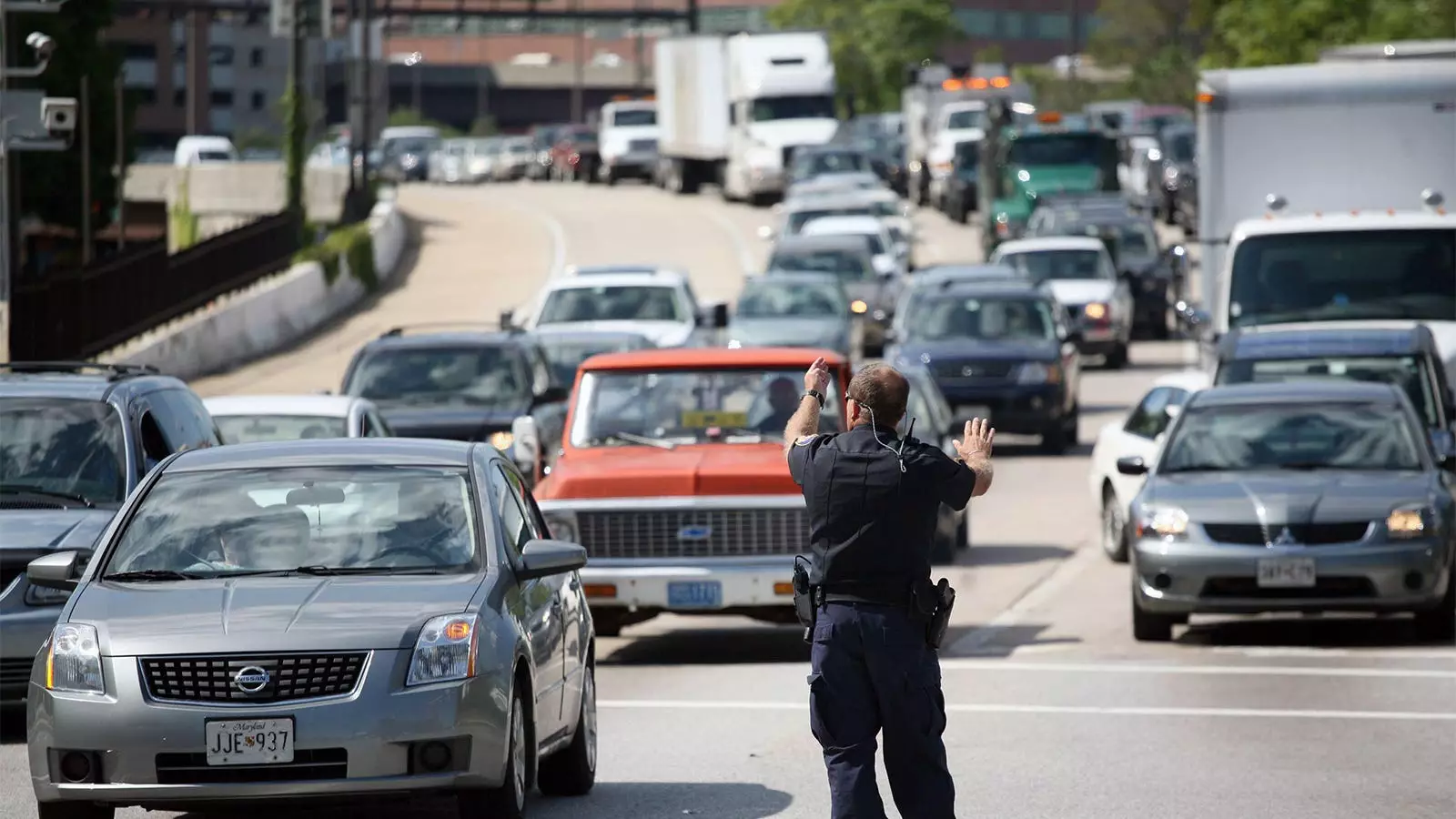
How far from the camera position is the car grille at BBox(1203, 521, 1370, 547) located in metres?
15.8

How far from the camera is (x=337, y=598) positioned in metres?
9.25

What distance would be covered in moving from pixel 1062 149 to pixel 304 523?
152ft

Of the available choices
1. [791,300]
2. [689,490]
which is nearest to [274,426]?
[689,490]

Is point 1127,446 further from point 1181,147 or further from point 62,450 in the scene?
point 1181,147

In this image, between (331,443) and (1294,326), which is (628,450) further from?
(1294,326)

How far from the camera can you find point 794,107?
2576 inches

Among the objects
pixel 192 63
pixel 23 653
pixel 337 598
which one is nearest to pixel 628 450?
pixel 23 653

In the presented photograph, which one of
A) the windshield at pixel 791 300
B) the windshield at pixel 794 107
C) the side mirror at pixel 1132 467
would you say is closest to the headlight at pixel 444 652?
the side mirror at pixel 1132 467

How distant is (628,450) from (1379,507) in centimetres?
444

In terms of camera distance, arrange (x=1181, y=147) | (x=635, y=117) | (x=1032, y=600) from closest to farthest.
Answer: (x=1032, y=600)
(x=1181, y=147)
(x=635, y=117)

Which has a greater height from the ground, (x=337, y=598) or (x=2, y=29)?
(x=2, y=29)

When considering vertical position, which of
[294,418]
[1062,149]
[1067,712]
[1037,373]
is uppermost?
[1062,149]

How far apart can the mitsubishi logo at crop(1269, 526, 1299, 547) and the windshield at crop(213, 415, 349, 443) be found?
654cm

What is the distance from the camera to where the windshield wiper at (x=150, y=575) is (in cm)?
955
